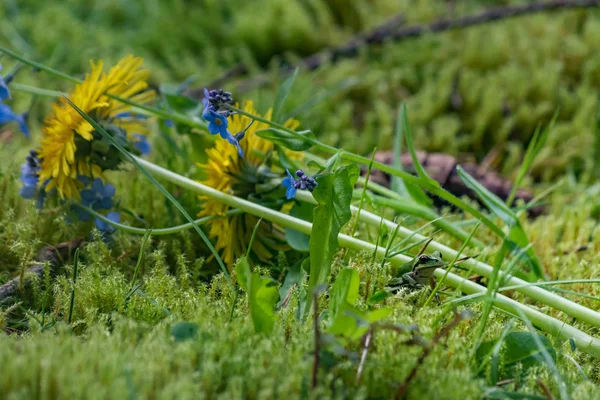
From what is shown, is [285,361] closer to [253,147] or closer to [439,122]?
[253,147]

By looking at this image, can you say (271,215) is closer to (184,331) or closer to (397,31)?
(184,331)

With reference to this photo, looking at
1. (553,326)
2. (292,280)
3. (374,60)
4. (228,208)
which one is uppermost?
(374,60)

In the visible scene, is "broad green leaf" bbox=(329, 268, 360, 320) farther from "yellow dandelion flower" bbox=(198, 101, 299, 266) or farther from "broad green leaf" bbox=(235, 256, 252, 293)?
"yellow dandelion flower" bbox=(198, 101, 299, 266)

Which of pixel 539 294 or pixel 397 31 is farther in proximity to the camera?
pixel 397 31

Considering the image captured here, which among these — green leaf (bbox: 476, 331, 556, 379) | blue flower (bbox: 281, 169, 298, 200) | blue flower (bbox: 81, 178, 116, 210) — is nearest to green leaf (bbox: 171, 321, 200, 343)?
blue flower (bbox: 281, 169, 298, 200)

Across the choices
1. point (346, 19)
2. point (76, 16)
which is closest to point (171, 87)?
point (346, 19)

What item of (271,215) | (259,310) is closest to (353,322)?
(259,310)

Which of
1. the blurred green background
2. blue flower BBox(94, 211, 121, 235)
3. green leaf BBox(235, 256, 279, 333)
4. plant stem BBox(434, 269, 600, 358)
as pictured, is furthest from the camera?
the blurred green background

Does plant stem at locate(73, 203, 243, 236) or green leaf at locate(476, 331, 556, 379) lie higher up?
plant stem at locate(73, 203, 243, 236)
